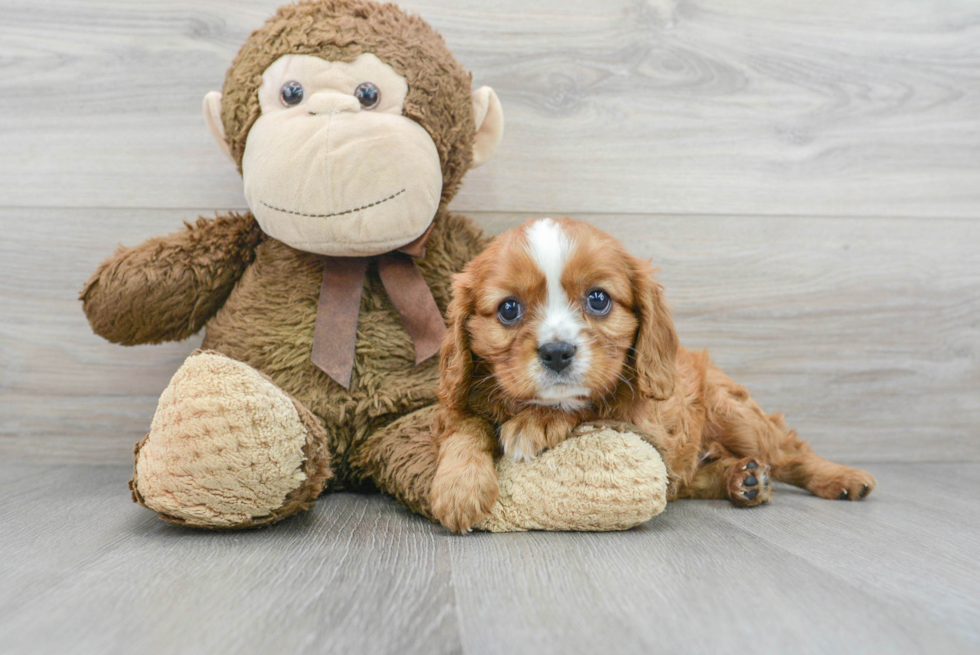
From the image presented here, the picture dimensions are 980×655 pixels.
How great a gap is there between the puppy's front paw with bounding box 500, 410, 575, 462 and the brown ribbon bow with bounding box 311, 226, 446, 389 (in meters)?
0.35

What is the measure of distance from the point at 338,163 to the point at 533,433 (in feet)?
2.27

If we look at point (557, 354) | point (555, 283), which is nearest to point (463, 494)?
point (557, 354)

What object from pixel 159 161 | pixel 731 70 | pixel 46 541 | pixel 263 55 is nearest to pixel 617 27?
pixel 731 70

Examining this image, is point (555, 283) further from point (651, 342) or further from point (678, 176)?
point (678, 176)

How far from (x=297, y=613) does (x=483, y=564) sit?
321 mm

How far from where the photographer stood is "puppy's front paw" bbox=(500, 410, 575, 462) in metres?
1.37

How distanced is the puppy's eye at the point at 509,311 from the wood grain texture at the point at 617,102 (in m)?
0.77

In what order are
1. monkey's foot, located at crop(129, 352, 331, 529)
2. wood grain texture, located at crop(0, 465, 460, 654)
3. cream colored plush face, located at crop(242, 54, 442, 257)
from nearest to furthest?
wood grain texture, located at crop(0, 465, 460, 654), monkey's foot, located at crop(129, 352, 331, 529), cream colored plush face, located at crop(242, 54, 442, 257)

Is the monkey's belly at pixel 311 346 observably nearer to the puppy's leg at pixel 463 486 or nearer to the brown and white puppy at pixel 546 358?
the brown and white puppy at pixel 546 358

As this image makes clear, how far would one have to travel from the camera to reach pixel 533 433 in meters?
1.37

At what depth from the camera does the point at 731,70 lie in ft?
6.81

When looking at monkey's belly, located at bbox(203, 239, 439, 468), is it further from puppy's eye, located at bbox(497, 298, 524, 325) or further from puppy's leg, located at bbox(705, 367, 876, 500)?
puppy's leg, located at bbox(705, 367, 876, 500)

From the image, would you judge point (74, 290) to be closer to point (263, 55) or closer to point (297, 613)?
point (263, 55)

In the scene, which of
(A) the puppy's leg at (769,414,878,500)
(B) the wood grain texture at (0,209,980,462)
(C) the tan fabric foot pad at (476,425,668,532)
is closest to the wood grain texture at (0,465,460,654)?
(C) the tan fabric foot pad at (476,425,668,532)
